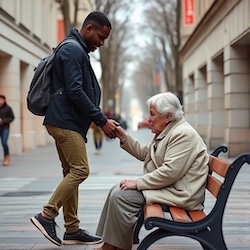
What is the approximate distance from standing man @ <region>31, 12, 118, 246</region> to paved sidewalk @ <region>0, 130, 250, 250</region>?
551mm

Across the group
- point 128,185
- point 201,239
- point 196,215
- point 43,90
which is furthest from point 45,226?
point 201,239

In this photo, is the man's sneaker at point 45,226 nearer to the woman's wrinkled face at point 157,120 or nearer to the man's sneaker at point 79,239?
the man's sneaker at point 79,239

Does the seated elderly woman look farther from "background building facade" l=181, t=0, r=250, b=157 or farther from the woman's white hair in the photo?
"background building facade" l=181, t=0, r=250, b=157

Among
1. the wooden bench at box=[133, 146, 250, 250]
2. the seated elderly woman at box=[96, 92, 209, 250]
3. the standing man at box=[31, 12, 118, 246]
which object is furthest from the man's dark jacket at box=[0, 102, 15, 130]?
the wooden bench at box=[133, 146, 250, 250]

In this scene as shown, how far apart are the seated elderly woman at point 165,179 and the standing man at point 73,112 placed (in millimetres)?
604

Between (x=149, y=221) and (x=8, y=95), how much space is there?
58.3 ft

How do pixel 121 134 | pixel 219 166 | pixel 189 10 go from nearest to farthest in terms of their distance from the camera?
pixel 219 166
pixel 121 134
pixel 189 10

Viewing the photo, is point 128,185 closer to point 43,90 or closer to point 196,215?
point 196,215

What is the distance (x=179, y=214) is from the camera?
177 inches

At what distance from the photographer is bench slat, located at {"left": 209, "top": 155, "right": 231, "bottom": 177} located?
4.39 m

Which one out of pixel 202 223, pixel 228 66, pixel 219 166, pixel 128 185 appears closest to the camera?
pixel 202 223

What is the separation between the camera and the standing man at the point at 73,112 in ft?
17.3

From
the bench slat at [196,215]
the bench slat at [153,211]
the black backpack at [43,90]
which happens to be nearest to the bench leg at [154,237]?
the bench slat at [153,211]

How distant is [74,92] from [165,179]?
1170mm
